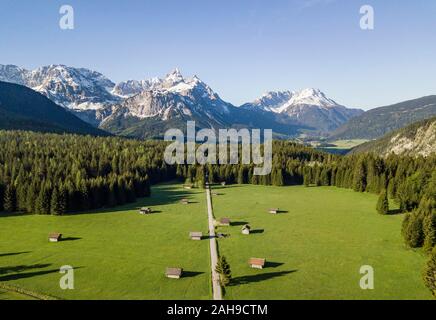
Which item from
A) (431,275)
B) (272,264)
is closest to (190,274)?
(272,264)

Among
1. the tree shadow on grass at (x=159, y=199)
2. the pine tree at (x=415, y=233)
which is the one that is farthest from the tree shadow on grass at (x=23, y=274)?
the pine tree at (x=415, y=233)

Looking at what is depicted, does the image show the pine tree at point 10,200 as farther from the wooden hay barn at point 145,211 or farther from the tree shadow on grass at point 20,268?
the tree shadow on grass at point 20,268

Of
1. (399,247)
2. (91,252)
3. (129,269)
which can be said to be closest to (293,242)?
(399,247)

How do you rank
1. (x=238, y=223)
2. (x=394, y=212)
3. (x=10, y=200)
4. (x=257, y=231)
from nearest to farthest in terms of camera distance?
(x=257, y=231)
(x=238, y=223)
(x=10, y=200)
(x=394, y=212)

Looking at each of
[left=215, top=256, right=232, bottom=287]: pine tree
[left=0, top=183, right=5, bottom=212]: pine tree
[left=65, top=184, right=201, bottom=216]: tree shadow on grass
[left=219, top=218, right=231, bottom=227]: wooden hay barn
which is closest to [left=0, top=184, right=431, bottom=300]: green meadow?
[left=215, top=256, right=232, bottom=287]: pine tree

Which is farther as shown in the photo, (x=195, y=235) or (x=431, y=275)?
(x=195, y=235)

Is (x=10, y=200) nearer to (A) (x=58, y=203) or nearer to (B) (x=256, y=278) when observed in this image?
(A) (x=58, y=203)
